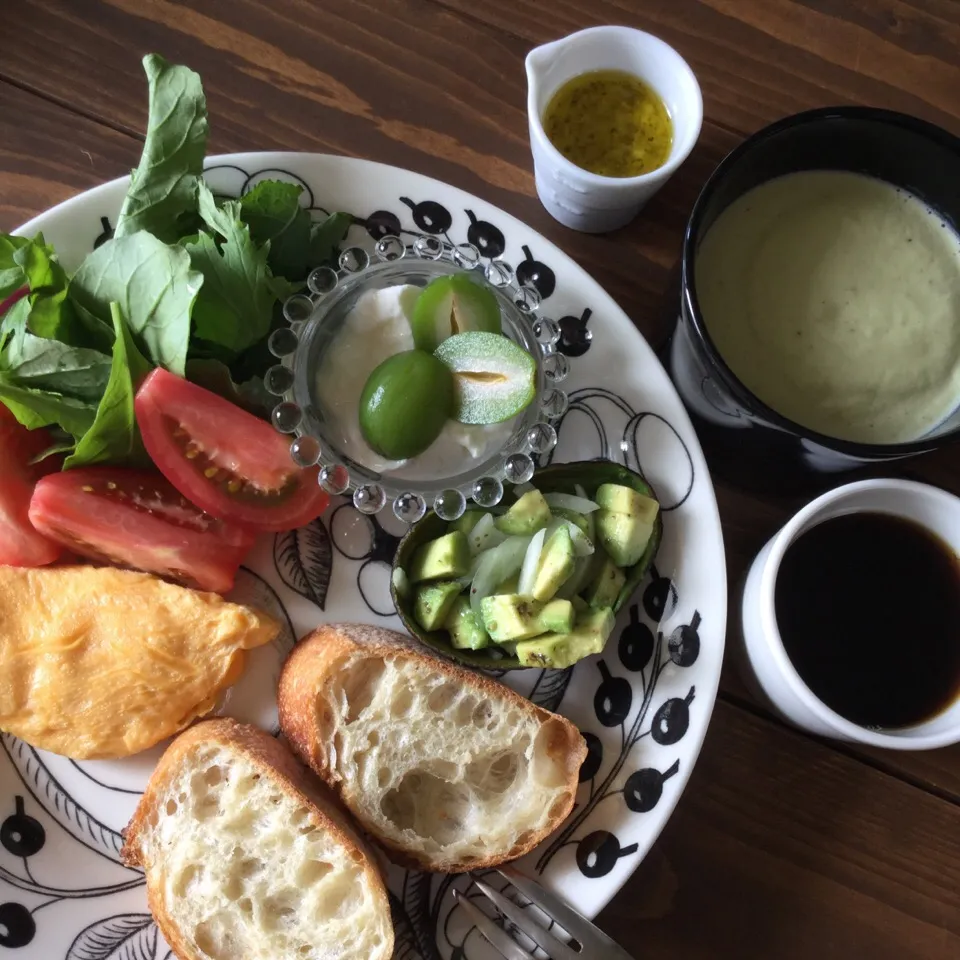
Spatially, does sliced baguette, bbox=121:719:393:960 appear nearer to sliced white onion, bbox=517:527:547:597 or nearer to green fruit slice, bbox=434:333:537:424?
sliced white onion, bbox=517:527:547:597

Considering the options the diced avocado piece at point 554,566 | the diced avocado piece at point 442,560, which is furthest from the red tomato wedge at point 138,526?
the diced avocado piece at point 554,566

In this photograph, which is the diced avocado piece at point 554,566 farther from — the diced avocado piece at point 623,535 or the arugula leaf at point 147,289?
the arugula leaf at point 147,289

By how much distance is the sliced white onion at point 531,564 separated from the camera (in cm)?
140

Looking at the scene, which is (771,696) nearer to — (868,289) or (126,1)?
(868,289)

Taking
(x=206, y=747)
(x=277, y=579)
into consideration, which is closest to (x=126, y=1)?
(x=277, y=579)

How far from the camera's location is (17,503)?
4.75 ft

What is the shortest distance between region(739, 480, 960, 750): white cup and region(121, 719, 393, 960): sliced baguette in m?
0.71

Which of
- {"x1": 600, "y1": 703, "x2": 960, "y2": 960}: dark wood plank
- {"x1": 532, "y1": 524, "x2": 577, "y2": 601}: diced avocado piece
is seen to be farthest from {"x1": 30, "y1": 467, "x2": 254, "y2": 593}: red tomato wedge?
{"x1": 600, "y1": 703, "x2": 960, "y2": 960}: dark wood plank

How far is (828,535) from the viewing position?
146cm

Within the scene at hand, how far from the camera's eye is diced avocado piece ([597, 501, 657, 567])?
4.64 feet

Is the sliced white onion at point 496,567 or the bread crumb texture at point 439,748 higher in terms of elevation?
the sliced white onion at point 496,567

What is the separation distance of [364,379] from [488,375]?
214 millimetres

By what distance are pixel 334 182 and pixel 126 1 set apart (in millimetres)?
589

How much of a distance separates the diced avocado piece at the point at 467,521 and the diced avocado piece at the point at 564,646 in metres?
0.21
